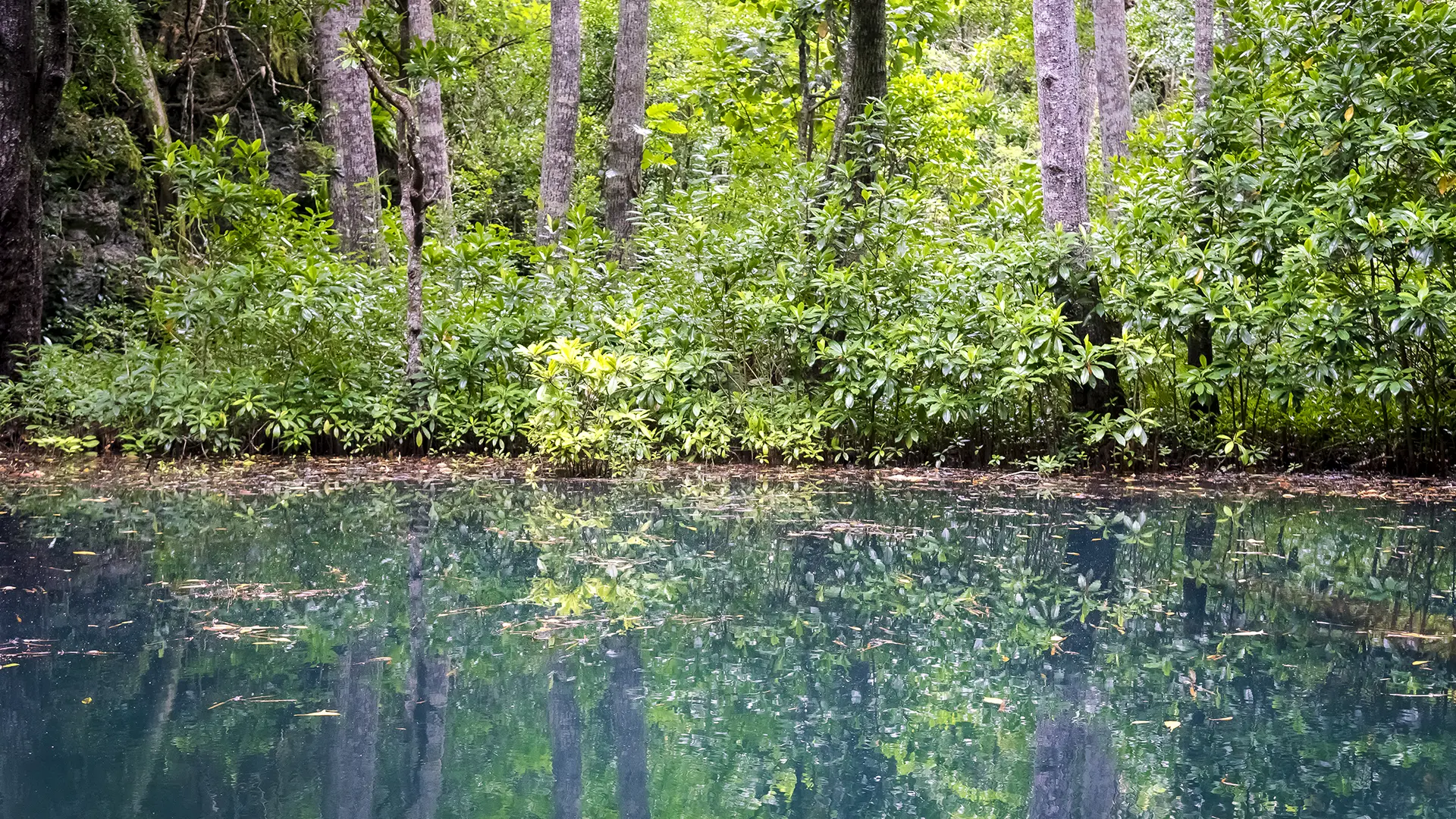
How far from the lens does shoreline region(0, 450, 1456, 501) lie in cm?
747

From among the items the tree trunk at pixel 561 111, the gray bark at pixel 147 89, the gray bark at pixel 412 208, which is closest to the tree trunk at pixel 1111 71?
the tree trunk at pixel 561 111

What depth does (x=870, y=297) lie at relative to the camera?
29.0ft

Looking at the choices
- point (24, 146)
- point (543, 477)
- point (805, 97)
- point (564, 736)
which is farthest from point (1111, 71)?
point (564, 736)


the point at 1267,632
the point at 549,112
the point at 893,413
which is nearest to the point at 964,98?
the point at 549,112

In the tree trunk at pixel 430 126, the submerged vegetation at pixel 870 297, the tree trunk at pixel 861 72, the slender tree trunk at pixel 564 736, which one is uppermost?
the tree trunk at pixel 430 126

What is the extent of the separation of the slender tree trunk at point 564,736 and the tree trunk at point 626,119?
8591 mm

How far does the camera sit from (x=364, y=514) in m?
6.54

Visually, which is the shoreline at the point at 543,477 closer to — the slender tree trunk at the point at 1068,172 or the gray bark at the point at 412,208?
the slender tree trunk at the point at 1068,172

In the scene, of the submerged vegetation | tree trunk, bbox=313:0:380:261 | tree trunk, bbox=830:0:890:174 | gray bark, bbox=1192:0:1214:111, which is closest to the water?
the submerged vegetation

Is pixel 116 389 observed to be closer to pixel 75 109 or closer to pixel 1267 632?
pixel 75 109

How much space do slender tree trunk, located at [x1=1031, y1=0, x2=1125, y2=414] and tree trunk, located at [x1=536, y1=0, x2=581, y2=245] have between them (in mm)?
5129

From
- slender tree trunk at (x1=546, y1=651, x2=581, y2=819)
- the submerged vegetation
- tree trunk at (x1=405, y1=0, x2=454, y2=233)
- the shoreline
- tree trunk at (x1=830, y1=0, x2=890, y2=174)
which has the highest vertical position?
tree trunk at (x1=405, y1=0, x2=454, y2=233)

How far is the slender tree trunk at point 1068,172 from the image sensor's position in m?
8.27

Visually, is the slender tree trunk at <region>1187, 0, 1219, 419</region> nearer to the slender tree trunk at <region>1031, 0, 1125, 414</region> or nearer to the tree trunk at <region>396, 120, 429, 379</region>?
the slender tree trunk at <region>1031, 0, 1125, 414</region>
